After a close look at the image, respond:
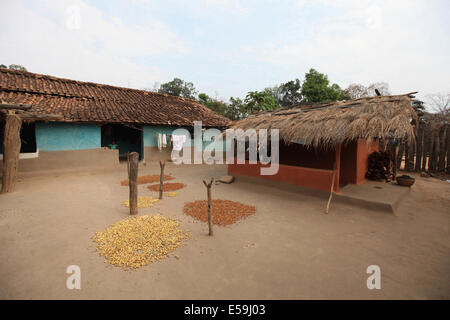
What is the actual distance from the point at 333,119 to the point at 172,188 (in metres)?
5.23

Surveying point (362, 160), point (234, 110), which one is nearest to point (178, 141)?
point (362, 160)

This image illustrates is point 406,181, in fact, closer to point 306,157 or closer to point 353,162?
point 353,162

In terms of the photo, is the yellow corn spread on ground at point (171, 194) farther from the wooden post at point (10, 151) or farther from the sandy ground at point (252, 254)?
the wooden post at point (10, 151)

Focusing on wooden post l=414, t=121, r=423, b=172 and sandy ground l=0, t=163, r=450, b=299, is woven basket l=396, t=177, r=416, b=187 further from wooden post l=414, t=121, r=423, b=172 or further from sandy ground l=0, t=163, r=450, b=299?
wooden post l=414, t=121, r=423, b=172

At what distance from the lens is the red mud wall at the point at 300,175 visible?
582cm

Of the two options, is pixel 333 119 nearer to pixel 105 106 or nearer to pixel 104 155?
pixel 104 155

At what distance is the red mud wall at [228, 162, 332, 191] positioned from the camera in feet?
19.1

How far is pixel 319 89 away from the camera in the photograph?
1962 cm

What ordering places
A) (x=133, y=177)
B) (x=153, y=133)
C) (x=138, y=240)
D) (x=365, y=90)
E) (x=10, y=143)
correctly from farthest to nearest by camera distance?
(x=365, y=90), (x=153, y=133), (x=10, y=143), (x=133, y=177), (x=138, y=240)

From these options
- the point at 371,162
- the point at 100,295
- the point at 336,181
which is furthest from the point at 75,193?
the point at 371,162

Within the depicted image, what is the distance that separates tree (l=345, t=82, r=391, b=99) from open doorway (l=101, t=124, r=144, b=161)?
21758 millimetres

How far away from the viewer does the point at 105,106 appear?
10.9 metres

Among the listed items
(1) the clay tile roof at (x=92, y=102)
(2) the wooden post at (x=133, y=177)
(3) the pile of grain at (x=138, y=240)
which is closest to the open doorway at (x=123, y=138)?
(1) the clay tile roof at (x=92, y=102)

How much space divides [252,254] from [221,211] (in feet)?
5.89
